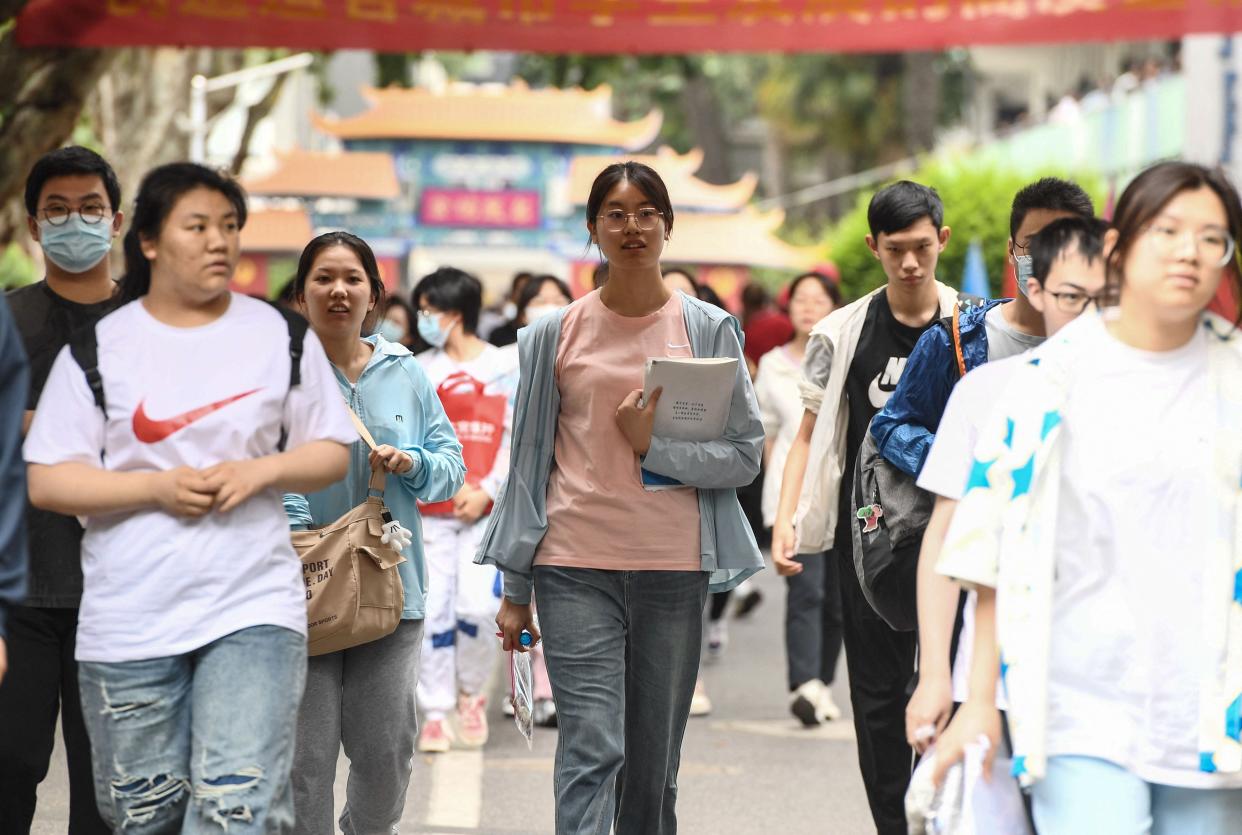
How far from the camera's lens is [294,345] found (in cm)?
412

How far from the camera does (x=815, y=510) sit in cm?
590

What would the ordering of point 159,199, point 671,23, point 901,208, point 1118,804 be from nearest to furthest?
point 1118,804 → point 159,199 → point 901,208 → point 671,23

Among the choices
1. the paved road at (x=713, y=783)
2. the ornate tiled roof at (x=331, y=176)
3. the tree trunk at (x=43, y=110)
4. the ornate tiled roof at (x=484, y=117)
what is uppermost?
the ornate tiled roof at (x=484, y=117)

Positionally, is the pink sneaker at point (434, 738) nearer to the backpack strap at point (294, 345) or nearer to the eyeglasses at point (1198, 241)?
the backpack strap at point (294, 345)

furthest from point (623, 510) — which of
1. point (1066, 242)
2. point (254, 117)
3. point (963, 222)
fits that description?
point (254, 117)

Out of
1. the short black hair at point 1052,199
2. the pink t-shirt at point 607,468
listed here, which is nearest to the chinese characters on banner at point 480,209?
the pink t-shirt at point 607,468

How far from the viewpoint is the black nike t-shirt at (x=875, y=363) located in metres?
5.81

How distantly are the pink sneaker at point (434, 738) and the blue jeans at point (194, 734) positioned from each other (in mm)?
4266

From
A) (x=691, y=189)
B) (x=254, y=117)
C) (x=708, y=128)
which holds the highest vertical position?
(x=708, y=128)

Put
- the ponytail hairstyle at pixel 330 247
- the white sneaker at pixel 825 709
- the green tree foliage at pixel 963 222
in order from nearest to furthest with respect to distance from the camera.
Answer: the ponytail hairstyle at pixel 330 247 → the white sneaker at pixel 825 709 → the green tree foliage at pixel 963 222

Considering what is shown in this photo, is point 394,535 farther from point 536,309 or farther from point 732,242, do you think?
point 732,242

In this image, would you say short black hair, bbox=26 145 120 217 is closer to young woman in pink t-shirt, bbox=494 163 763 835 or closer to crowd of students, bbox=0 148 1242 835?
crowd of students, bbox=0 148 1242 835

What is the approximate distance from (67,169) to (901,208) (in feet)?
7.90

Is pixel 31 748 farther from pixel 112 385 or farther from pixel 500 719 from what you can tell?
pixel 500 719
